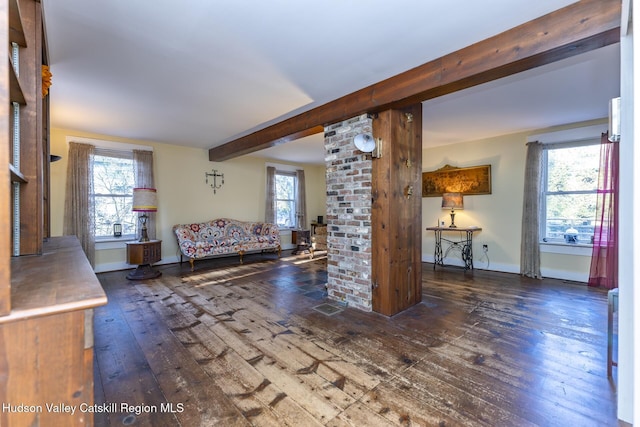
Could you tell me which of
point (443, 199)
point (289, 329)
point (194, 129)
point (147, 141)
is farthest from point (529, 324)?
point (147, 141)

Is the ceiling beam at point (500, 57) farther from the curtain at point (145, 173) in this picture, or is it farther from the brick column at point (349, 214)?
the curtain at point (145, 173)

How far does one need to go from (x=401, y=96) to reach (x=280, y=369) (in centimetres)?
246

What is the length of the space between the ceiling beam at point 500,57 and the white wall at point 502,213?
10.2 ft

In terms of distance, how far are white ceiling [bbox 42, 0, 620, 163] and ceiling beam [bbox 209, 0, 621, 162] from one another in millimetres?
78

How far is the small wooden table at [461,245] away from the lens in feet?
16.1

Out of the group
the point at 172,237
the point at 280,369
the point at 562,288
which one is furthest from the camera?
the point at 172,237

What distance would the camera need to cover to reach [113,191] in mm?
4938

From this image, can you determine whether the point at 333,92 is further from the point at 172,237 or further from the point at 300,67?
the point at 172,237

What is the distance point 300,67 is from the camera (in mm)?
2449

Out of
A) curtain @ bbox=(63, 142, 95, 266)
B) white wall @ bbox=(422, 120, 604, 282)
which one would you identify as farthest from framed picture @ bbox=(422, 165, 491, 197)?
curtain @ bbox=(63, 142, 95, 266)

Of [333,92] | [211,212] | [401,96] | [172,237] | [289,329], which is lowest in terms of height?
[289,329]

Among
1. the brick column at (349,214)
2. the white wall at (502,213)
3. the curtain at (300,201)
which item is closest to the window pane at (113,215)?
the curtain at (300,201)

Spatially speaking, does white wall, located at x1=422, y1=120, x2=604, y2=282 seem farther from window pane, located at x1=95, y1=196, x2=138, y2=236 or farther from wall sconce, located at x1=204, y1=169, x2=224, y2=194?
window pane, located at x1=95, y1=196, x2=138, y2=236

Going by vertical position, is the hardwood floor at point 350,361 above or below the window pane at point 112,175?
below
